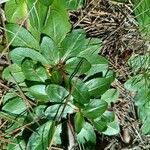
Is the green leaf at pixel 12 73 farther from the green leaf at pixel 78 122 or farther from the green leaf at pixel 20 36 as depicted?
the green leaf at pixel 78 122

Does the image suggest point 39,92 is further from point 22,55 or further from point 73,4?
point 73,4

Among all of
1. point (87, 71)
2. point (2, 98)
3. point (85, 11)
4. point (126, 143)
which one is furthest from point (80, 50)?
point (126, 143)

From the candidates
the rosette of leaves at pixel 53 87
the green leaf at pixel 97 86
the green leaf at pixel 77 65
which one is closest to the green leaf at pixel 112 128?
the rosette of leaves at pixel 53 87

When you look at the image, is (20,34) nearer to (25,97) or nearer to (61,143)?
(25,97)

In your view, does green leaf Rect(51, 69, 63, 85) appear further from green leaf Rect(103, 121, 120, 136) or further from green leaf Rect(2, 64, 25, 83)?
green leaf Rect(103, 121, 120, 136)

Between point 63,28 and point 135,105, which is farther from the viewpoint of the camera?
point 135,105

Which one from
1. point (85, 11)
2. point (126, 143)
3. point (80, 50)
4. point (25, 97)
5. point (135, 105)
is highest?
point (85, 11)

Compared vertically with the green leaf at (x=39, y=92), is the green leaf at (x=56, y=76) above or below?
above

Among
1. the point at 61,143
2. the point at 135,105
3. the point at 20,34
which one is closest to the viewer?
the point at 20,34
